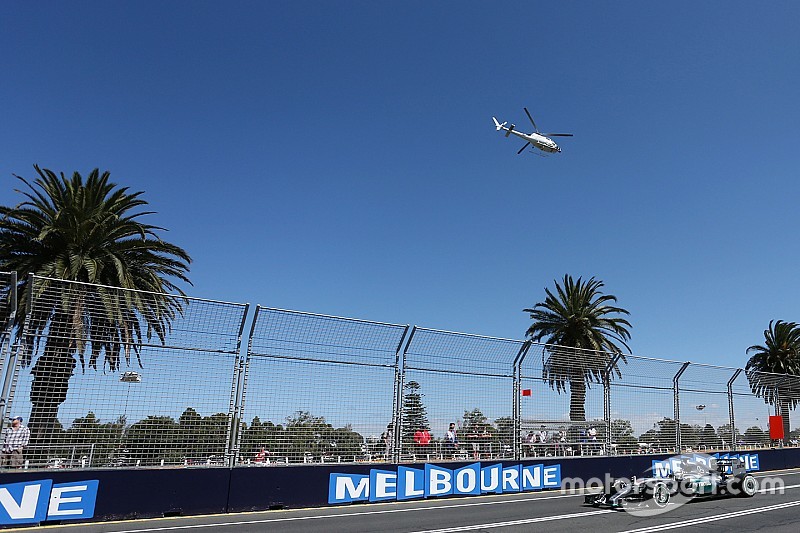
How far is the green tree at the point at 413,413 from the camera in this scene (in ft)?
42.8

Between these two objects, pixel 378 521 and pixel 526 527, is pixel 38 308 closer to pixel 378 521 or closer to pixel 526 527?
pixel 378 521

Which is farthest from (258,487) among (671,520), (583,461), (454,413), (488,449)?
(583,461)

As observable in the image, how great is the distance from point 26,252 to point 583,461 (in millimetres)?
19207

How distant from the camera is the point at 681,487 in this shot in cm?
1252

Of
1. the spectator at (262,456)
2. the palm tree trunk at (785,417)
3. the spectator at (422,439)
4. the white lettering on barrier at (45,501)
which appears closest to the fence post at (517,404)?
the spectator at (422,439)

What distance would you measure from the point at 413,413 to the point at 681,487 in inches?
234

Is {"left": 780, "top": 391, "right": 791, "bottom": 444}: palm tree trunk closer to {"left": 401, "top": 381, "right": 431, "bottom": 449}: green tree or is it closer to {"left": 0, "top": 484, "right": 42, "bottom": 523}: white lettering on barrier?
{"left": 401, "top": 381, "right": 431, "bottom": 449}: green tree

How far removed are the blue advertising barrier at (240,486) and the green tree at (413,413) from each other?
2.75 ft

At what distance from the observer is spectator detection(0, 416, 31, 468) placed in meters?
9.00

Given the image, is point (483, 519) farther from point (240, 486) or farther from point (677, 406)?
point (677, 406)

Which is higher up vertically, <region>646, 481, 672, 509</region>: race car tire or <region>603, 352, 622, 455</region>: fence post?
<region>603, 352, 622, 455</region>: fence post

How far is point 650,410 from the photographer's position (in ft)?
58.3

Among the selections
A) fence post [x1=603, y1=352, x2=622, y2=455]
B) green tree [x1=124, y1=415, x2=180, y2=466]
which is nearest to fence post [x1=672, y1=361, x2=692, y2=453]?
fence post [x1=603, y1=352, x2=622, y2=455]

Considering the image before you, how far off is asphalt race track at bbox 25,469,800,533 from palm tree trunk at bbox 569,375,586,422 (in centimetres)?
302
